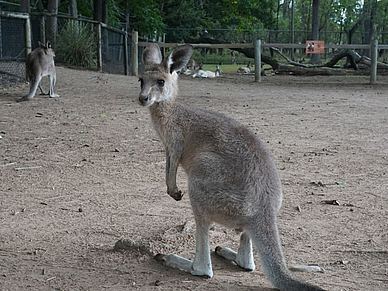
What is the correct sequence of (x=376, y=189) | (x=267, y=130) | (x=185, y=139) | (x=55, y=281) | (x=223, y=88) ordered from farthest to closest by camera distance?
(x=223, y=88)
(x=267, y=130)
(x=376, y=189)
(x=185, y=139)
(x=55, y=281)

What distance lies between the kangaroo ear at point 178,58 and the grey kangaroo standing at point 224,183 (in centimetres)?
3

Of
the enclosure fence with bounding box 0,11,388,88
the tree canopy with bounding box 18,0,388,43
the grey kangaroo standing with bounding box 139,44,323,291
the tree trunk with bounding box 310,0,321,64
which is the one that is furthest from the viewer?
the tree trunk with bounding box 310,0,321,64

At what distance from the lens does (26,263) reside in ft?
9.96

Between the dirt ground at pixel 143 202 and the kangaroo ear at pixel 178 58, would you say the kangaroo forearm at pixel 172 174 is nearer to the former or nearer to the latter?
the dirt ground at pixel 143 202

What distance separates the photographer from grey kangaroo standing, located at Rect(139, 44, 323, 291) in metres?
2.55

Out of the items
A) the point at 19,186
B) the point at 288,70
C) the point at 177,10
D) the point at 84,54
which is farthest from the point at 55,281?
the point at 177,10

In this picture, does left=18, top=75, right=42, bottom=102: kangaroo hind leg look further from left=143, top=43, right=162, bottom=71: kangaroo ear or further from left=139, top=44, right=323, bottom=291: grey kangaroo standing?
left=139, top=44, right=323, bottom=291: grey kangaroo standing

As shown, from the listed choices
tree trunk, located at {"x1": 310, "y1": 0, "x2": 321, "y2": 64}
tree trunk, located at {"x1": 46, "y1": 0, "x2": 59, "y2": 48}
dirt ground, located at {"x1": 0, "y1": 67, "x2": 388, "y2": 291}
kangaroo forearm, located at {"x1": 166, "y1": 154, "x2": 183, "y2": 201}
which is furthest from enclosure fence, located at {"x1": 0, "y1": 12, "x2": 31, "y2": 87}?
tree trunk, located at {"x1": 310, "y1": 0, "x2": 321, "y2": 64}

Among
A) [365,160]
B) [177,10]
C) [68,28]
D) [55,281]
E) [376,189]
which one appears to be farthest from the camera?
[177,10]

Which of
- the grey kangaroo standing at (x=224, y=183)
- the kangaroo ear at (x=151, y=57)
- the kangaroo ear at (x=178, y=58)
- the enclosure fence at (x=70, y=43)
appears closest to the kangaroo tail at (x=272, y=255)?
the grey kangaroo standing at (x=224, y=183)

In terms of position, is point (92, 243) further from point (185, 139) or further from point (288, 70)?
point (288, 70)

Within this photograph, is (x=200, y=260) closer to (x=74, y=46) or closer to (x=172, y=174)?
(x=172, y=174)

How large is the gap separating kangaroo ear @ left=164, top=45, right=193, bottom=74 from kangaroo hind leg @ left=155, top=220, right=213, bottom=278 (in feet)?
4.33

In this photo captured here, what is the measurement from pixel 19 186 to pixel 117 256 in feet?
6.22
